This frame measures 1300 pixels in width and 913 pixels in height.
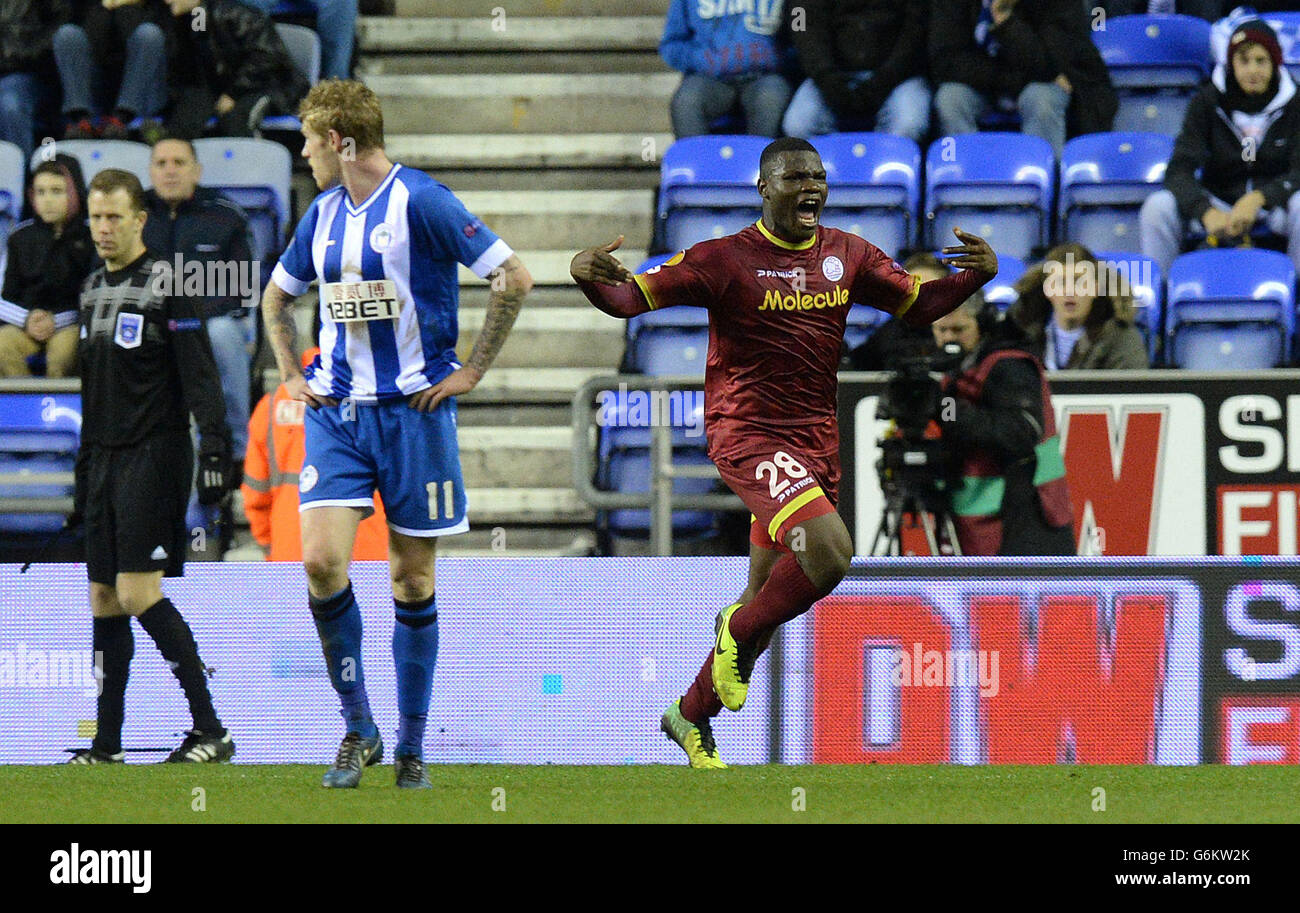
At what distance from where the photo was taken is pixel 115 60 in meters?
11.3

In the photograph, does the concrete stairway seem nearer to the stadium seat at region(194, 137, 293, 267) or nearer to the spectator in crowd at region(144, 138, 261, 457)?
the stadium seat at region(194, 137, 293, 267)

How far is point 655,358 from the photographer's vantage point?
964 centimetres

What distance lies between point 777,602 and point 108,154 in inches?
232

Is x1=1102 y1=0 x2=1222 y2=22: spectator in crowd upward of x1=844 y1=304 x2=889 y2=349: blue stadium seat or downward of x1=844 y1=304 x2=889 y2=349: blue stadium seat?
upward

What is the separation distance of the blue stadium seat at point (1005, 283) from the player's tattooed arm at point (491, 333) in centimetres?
345

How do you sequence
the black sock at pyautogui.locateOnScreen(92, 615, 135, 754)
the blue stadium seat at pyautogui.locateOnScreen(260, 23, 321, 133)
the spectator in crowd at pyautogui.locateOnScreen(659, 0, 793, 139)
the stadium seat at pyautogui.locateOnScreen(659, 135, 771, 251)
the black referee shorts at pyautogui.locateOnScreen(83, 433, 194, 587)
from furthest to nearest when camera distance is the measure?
1. the blue stadium seat at pyautogui.locateOnScreen(260, 23, 321, 133)
2. the spectator in crowd at pyautogui.locateOnScreen(659, 0, 793, 139)
3. the stadium seat at pyautogui.locateOnScreen(659, 135, 771, 251)
4. the black sock at pyautogui.locateOnScreen(92, 615, 135, 754)
5. the black referee shorts at pyautogui.locateOnScreen(83, 433, 194, 587)

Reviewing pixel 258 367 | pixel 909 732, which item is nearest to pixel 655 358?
pixel 258 367


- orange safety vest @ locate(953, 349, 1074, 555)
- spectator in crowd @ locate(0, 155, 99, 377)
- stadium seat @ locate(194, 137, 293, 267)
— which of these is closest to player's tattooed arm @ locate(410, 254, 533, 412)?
orange safety vest @ locate(953, 349, 1074, 555)

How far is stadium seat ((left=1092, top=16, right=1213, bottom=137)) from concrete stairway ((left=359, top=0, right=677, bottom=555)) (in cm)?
267

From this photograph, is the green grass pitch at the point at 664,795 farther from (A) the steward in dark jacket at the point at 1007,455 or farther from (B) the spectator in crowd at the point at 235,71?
(B) the spectator in crowd at the point at 235,71

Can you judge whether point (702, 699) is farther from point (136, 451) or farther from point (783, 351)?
point (136, 451)

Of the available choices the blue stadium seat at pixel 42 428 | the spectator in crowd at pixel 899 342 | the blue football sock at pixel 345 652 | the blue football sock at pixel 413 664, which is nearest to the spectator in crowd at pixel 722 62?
the spectator in crowd at pixel 899 342

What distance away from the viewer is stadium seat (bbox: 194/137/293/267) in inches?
409

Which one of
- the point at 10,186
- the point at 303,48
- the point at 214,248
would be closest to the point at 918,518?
the point at 214,248
